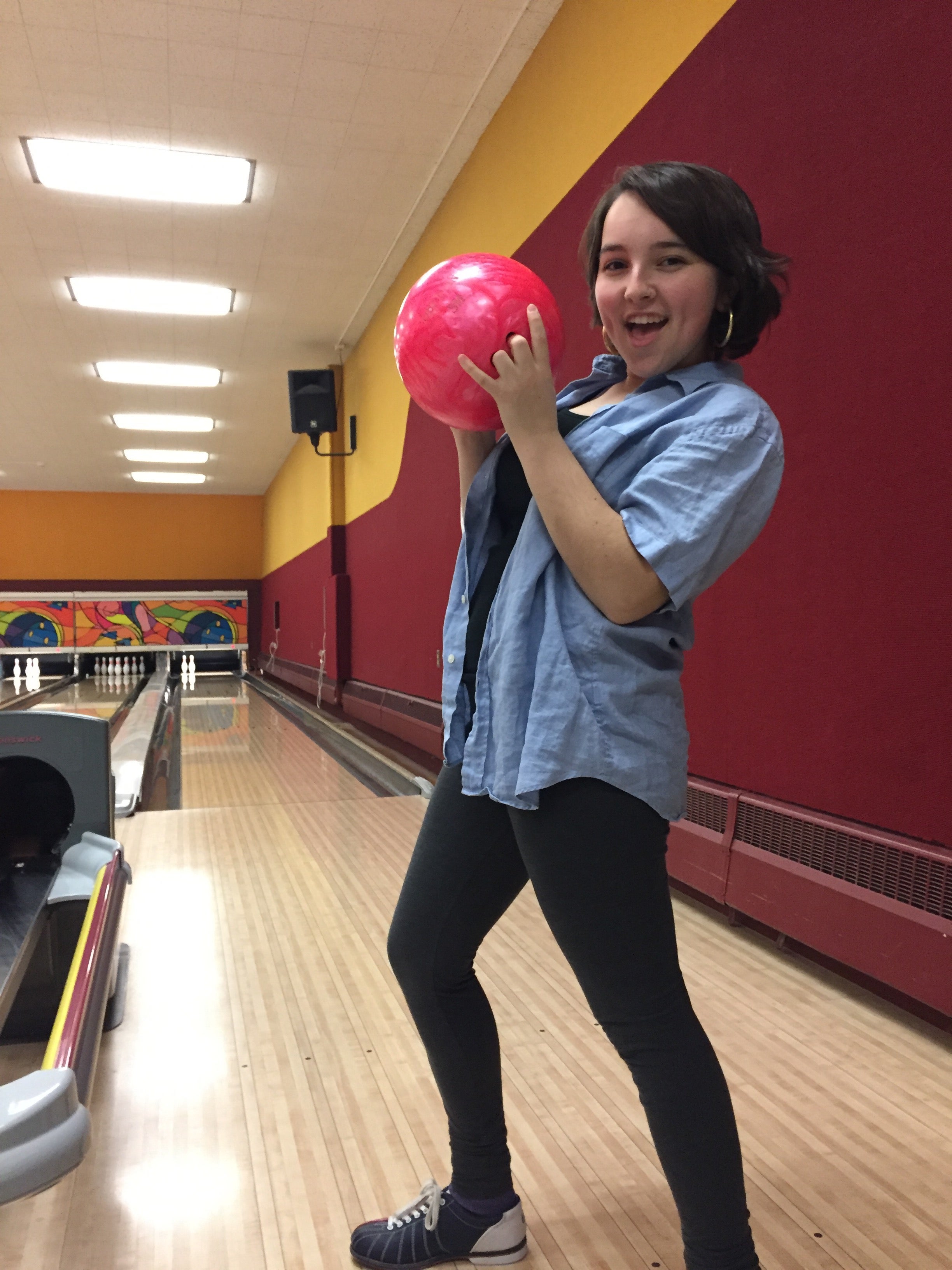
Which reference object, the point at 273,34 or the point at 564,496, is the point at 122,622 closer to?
the point at 273,34

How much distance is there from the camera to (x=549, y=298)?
3.11 ft

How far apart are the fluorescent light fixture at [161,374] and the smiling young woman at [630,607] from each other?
23.6 ft

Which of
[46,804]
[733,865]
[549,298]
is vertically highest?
[549,298]

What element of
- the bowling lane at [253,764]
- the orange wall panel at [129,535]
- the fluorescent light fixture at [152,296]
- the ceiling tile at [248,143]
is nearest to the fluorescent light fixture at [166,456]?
the orange wall panel at [129,535]

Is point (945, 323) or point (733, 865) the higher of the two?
point (945, 323)

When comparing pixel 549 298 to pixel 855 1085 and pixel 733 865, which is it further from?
pixel 733 865

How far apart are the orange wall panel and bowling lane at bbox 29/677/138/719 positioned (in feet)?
4.71

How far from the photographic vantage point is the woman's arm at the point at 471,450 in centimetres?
96

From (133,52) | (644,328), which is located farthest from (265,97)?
(644,328)

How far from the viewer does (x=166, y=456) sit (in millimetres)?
11055

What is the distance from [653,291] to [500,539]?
0.82ft

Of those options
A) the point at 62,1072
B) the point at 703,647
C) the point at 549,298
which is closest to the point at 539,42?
the point at 703,647

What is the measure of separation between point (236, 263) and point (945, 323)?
468 centimetres

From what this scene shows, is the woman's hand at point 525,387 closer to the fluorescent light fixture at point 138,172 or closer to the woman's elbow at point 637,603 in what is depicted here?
the woman's elbow at point 637,603
